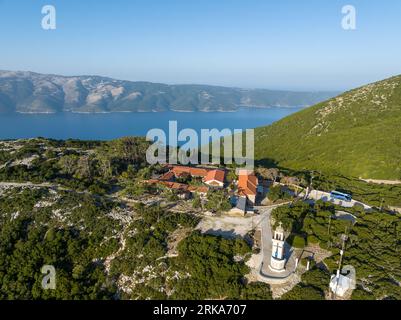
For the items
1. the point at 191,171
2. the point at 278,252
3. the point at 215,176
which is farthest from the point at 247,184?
the point at 278,252

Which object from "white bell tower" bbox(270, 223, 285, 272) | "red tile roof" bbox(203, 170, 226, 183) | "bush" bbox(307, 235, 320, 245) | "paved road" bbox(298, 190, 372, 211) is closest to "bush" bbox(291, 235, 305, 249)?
"bush" bbox(307, 235, 320, 245)

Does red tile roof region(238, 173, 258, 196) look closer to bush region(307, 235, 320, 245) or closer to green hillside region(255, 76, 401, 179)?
bush region(307, 235, 320, 245)

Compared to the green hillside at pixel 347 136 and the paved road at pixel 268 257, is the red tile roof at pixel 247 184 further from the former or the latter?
the green hillside at pixel 347 136

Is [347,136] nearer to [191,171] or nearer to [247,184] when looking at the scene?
[247,184]

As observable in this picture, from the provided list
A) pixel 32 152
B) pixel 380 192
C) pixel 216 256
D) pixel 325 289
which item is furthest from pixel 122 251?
pixel 380 192

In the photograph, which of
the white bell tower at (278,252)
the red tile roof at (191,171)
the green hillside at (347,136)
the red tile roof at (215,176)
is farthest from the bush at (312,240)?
the green hillside at (347,136)
